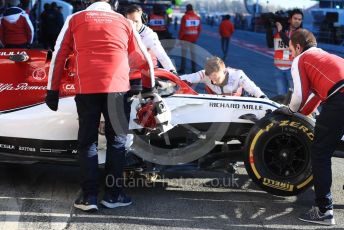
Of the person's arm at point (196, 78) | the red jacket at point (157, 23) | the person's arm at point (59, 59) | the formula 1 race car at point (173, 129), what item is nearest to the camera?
the person's arm at point (59, 59)

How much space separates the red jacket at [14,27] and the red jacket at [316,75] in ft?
20.2

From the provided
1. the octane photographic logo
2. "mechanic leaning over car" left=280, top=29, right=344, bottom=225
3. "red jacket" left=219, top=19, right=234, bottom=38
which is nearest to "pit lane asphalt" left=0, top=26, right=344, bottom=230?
"mechanic leaning over car" left=280, top=29, right=344, bottom=225

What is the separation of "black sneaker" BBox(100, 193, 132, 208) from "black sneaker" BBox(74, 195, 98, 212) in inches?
4.5

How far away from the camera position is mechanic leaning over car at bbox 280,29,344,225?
4.27 meters

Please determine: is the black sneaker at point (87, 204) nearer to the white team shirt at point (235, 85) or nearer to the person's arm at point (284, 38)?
the white team shirt at point (235, 85)

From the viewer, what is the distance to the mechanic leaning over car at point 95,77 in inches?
171

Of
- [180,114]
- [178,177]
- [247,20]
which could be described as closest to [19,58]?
[180,114]

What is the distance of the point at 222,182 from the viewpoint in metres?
5.39

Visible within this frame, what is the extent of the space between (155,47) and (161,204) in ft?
7.17

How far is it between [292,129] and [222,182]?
103 cm

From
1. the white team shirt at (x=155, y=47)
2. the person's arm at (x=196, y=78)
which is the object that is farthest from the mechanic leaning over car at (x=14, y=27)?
the person's arm at (x=196, y=78)

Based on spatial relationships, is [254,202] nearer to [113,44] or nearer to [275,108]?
[275,108]

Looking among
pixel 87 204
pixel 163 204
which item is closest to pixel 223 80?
pixel 163 204

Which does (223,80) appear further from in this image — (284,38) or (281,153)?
(284,38)
